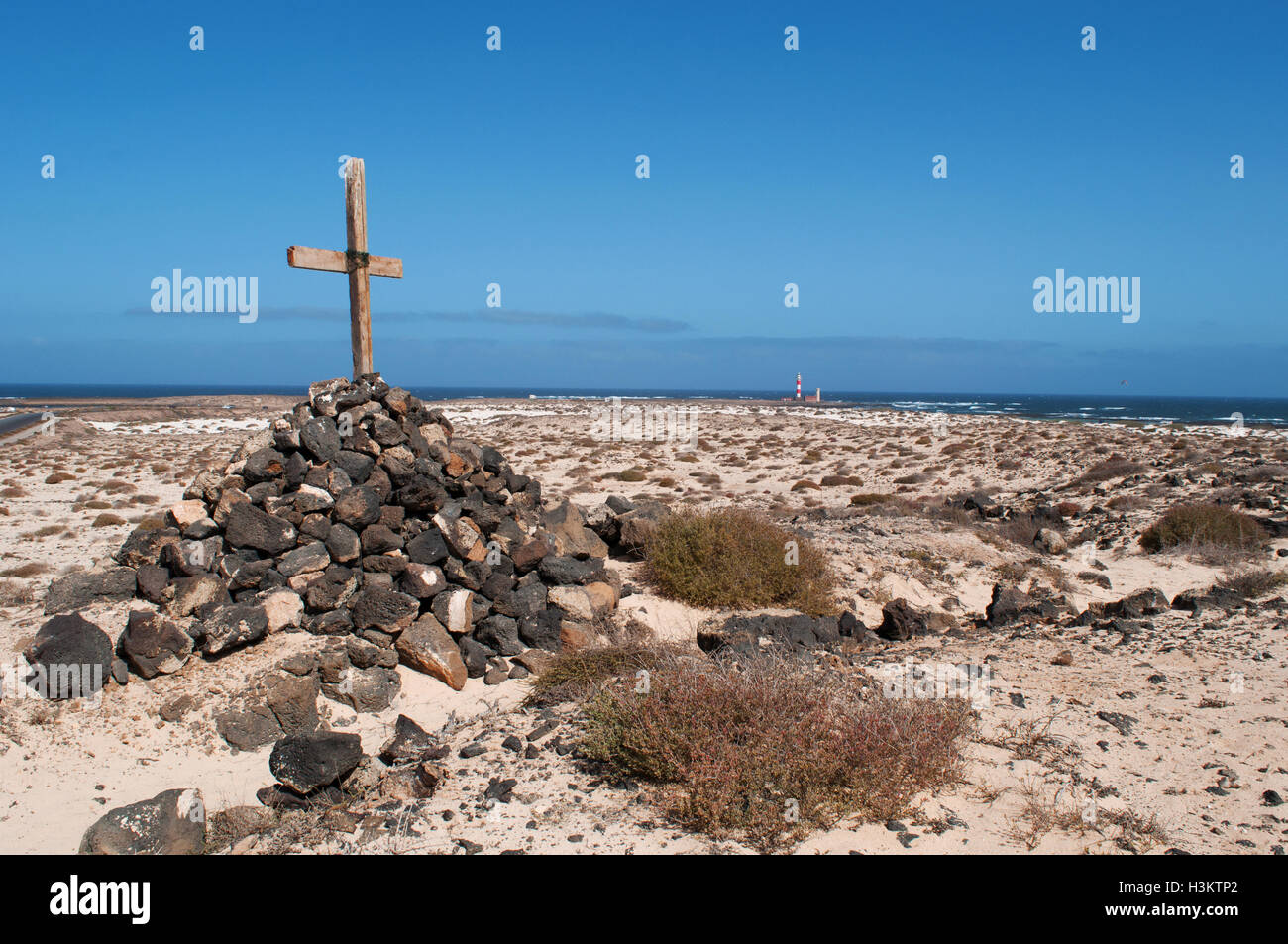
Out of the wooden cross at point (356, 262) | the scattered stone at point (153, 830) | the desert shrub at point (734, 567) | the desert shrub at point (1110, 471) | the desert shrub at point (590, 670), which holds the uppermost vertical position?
the wooden cross at point (356, 262)

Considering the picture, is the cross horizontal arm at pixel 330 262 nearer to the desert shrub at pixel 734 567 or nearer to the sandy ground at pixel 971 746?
the sandy ground at pixel 971 746

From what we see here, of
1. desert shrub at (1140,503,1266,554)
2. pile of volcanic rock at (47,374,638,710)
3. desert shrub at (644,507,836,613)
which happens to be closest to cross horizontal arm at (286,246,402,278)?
pile of volcanic rock at (47,374,638,710)

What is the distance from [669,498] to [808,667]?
1374cm

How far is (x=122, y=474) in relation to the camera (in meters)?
23.0

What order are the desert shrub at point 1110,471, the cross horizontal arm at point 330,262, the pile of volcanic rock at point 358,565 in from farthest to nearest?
the desert shrub at point 1110,471 < the cross horizontal arm at point 330,262 < the pile of volcanic rock at point 358,565

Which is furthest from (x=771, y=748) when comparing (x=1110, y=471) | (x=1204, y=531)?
(x=1110, y=471)

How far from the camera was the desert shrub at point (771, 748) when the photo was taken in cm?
427

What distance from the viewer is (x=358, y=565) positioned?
755 cm

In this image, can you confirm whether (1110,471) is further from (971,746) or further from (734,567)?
(971,746)

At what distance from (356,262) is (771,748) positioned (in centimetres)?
689

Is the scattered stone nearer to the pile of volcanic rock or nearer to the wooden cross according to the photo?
the pile of volcanic rock

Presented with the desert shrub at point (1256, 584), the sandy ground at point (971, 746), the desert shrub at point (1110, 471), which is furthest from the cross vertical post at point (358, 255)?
the desert shrub at point (1110, 471)
